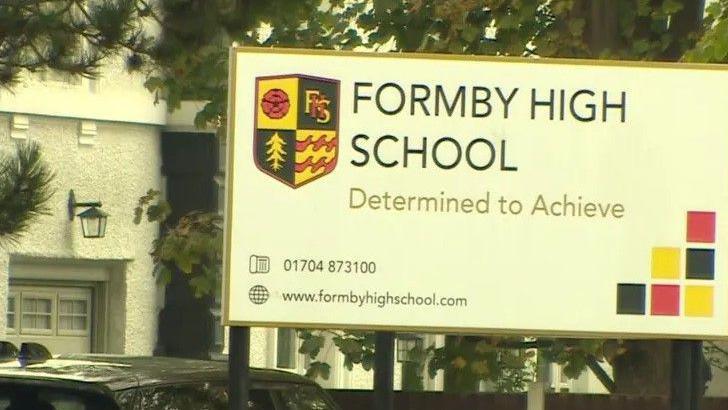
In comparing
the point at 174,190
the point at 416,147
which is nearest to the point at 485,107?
the point at 416,147

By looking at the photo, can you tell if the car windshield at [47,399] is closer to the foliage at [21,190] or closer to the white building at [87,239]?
the foliage at [21,190]

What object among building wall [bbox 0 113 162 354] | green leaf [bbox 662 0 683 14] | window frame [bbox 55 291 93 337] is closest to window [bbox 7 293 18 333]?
building wall [bbox 0 113 162 354]

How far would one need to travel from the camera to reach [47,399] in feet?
29.6

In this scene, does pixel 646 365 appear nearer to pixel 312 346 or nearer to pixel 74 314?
pixel 312 346

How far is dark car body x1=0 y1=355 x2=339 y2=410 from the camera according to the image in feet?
29.1

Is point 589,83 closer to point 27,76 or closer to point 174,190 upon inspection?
point 27,76

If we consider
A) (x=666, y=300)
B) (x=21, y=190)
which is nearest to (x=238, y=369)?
(x=666, y=300)

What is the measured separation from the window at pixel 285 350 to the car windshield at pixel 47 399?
1554 centimetres

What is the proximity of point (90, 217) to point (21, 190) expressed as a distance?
9.01 m

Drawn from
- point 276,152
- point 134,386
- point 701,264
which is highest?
point 276,152

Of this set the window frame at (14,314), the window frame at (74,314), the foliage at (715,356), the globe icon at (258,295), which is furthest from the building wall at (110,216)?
the globe icon at (258,295)

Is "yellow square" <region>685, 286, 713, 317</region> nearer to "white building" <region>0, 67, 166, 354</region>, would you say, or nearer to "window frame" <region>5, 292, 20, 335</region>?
"white building" <region>0, 67, 166, 354</region>

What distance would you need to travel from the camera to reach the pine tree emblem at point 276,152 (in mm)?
8961

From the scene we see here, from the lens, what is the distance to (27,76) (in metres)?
14.2
